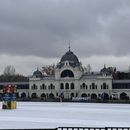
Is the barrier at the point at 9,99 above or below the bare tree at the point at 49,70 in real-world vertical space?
below

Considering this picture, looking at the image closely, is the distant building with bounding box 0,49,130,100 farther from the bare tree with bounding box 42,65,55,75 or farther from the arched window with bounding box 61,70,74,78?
the bare tree with bounding box 42,65,55,75

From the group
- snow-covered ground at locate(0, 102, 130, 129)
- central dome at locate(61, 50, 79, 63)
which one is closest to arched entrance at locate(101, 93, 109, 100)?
central dome at locate(61, 50, 79, 63)

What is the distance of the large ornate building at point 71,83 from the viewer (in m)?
120

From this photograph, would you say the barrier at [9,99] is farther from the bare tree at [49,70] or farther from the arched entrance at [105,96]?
the bare tree at [49,70]

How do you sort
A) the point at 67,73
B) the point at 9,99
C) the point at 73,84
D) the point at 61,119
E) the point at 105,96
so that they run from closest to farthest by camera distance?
the point at 61,119, the point at 9,99, the point at 105,96, the point at 73,84, the point at 67,73

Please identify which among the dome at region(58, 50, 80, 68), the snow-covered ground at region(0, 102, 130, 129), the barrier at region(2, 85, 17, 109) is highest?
the dome at region(58, 50, 80, 68)

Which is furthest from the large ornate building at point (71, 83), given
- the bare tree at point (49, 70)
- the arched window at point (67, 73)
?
the bare tree at point (49, 70)

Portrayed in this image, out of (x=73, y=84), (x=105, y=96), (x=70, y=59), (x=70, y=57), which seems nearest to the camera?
(x=105, y=96)

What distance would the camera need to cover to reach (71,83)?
124 metres

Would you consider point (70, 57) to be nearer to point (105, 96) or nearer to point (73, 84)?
point (73, 84)

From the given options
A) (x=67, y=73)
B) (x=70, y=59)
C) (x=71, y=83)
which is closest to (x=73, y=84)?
(x=71, y=83)

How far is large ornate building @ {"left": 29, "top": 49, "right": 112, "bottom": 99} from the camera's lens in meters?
120

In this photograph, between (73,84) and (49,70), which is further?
(49,70)

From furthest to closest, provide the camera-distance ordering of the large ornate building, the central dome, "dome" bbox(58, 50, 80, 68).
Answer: the central dome → "dome" bbox(58, 50, 80, 68) → the large ornate building
